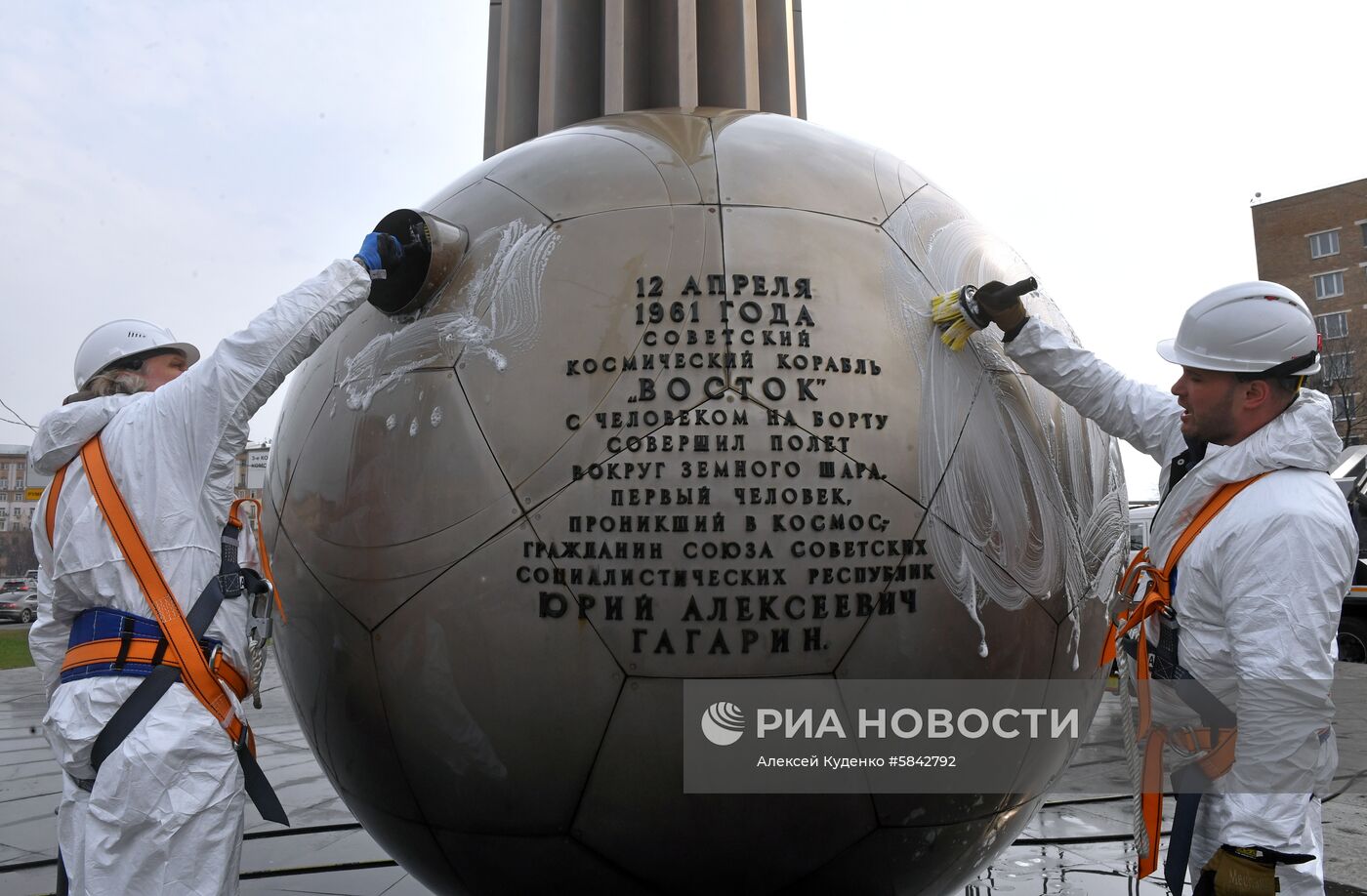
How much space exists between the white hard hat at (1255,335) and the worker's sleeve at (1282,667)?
491 millimetres

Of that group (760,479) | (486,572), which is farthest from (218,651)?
(760,479)

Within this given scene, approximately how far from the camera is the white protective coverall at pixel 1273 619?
2838 millimetres

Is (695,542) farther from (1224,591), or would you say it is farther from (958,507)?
(1224,591)

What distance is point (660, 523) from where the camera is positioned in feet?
9.96

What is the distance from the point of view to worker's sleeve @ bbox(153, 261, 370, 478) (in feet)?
10.9

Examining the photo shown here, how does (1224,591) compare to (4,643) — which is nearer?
(1224,591)

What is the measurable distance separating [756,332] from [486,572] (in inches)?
41.9

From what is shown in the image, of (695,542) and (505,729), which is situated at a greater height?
(695,542)

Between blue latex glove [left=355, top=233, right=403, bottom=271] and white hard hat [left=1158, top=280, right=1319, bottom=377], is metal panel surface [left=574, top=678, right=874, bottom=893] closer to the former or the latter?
blue latex glove [left=355, top=233, right=403, bottom=271]

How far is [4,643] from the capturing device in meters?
25.8

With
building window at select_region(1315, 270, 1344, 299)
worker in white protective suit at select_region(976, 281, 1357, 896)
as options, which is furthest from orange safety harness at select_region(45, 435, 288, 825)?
building window at select_region(1315, 270, 1344, 299)

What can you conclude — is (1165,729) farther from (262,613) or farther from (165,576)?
(165,576)

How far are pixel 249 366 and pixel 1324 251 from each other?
2238 inches

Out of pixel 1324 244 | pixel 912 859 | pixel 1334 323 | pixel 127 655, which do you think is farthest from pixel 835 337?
pixel 1324 244
